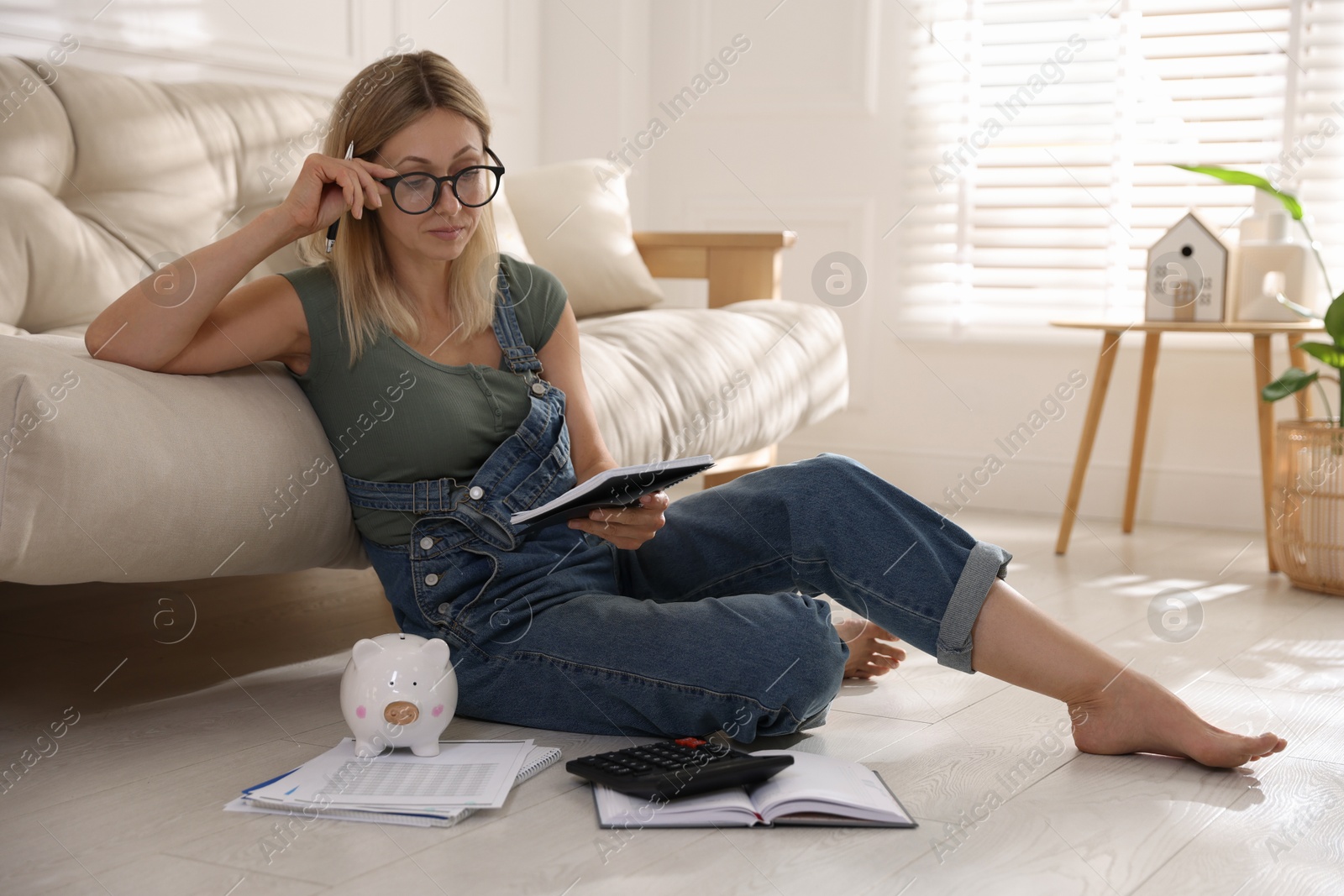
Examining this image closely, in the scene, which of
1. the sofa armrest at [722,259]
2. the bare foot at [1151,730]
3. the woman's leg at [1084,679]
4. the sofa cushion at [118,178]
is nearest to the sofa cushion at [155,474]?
the sofa cushion at [118,178]

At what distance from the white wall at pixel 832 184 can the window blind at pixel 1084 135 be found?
3.3 inches

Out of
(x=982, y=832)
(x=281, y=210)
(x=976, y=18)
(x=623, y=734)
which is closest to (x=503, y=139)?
(x=976, y=18)

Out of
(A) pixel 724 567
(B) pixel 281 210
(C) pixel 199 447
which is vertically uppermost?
(B) pixel 281 210

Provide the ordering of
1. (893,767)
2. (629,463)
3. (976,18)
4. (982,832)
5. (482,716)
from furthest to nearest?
(976,18) → (629,463) → (482,716) → (893,767) → (982,832)

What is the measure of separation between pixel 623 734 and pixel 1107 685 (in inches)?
19.3

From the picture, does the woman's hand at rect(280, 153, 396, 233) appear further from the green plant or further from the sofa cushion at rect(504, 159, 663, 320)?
the green plant

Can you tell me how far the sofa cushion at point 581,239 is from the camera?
2.45 m

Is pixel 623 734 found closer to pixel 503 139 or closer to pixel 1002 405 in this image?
pixel 1002 405

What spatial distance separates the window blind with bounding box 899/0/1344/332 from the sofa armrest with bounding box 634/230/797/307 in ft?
2.25

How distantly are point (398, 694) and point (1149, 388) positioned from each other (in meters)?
2.06

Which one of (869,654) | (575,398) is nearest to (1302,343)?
(869,654)

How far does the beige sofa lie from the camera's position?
1148 mm

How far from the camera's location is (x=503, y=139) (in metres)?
3.23

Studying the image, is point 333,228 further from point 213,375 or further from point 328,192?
point 213,375
